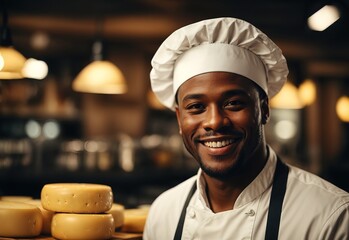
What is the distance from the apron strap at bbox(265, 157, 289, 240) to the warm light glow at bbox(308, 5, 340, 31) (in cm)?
369

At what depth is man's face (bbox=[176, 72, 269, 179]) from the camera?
210 cm

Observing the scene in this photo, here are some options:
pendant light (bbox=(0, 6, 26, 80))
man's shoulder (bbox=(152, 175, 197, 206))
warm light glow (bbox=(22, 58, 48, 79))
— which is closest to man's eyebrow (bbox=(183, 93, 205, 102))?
man's shoulder (bbox=(152, 175, 197, 206))

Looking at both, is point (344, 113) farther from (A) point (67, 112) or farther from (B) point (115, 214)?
(B) point (115, 214)

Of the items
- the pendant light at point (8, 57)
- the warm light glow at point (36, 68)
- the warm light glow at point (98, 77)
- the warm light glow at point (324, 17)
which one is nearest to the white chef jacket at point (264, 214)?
the pendant light at point (8, 57)

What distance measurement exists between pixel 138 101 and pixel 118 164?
2.15 meters

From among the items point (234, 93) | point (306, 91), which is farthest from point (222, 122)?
point (306, 91)

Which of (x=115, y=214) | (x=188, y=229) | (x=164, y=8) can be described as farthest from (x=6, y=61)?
(x=164, y=8)

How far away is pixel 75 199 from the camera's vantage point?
215cm

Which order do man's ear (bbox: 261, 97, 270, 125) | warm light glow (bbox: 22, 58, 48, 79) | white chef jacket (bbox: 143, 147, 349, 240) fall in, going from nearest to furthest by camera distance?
1. white chef jacket (bbox: 143, 147, 349, 240)
2. man's ear (bbox: 261, 97, 270, 125)
3. warm light glow (bbox: 22, 58, 48, 79)

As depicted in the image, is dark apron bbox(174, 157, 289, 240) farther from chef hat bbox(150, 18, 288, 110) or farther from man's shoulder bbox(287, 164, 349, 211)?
chef hat bbox(150, 18, 288, 110)

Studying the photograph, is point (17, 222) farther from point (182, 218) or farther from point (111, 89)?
point (111, 89)

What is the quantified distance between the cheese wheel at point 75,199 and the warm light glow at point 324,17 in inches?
161

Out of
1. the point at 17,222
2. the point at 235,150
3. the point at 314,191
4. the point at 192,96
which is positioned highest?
the point at 192,96

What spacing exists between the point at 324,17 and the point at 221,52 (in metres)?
3.92
